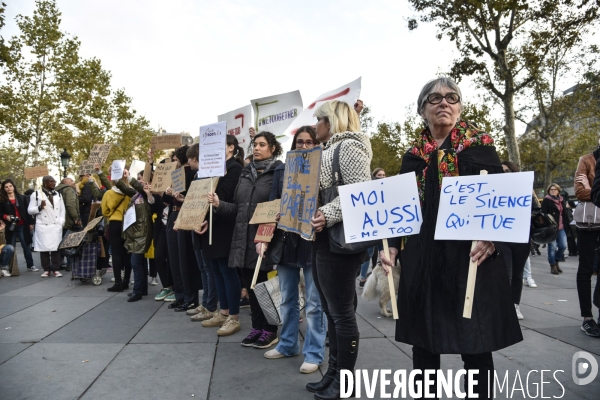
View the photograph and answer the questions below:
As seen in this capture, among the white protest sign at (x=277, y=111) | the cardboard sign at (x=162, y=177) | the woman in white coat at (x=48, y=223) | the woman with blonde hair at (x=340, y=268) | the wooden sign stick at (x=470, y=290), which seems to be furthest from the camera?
the woman in white coat at (x=48, y=223)

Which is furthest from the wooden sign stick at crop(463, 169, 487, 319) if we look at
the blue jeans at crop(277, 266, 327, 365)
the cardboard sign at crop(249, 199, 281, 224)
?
the cardboard sign at crop(249, 199, 281, 224)

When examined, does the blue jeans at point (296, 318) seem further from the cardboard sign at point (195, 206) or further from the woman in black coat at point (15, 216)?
the woman in black coat at point (15, 216)

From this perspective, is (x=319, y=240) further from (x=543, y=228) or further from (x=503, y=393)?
(x=543, y=228)

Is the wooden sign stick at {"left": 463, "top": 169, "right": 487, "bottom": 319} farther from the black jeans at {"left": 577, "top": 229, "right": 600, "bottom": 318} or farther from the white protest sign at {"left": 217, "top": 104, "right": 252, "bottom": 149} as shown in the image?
the white protest sign at {"left": 217, "top": 104, "right": 252, "bottom": 149}

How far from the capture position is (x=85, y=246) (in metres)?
8.41

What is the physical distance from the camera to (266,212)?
405cm

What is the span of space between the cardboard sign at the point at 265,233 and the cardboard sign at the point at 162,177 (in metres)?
2.39

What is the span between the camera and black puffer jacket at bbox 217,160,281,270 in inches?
173

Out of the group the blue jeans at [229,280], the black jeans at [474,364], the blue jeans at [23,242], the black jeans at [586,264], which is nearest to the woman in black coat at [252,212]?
the blue jeans at [229,280]

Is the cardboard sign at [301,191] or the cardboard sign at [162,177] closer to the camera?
the cardboard sign at [301,191]

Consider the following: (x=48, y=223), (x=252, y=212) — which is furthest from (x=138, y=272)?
(x=48, y=223)

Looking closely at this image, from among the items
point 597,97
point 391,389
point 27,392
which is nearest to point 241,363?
point 391,389

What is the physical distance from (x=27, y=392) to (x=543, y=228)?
18.2 ft

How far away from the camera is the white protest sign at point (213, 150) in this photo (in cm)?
480
